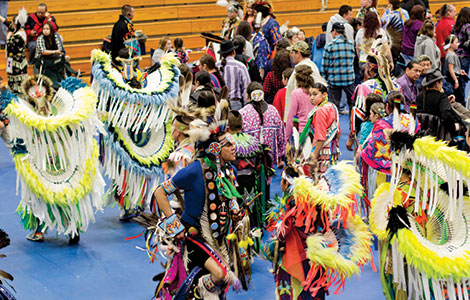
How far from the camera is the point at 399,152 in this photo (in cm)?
385

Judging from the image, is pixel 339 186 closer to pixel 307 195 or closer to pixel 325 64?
pixel 307 195

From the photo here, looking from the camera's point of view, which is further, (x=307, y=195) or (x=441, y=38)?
(x=441, y=38)

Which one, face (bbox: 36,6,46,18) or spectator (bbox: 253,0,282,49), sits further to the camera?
face (bbox: 36,6,46,18)

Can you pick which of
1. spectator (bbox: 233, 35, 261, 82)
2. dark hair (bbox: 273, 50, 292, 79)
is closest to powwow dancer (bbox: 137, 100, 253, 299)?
dark hair (bbox: 273, 50, 292, 79)

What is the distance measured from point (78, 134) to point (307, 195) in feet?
8.46

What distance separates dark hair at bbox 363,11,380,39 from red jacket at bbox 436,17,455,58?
334cm

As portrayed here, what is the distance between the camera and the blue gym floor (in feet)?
17.1

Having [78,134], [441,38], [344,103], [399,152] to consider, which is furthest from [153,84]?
[441,38]

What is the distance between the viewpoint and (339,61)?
904 cm

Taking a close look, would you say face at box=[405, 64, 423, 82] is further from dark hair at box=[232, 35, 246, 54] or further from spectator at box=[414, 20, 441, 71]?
spectator at box=[414, 20, 441, 71]

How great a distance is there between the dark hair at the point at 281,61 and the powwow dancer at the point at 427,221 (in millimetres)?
4213

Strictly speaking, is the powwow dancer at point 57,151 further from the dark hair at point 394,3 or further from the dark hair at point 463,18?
the dark hair at point 463,18

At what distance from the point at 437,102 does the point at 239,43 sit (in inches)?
120

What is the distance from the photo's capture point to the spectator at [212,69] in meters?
7.46
